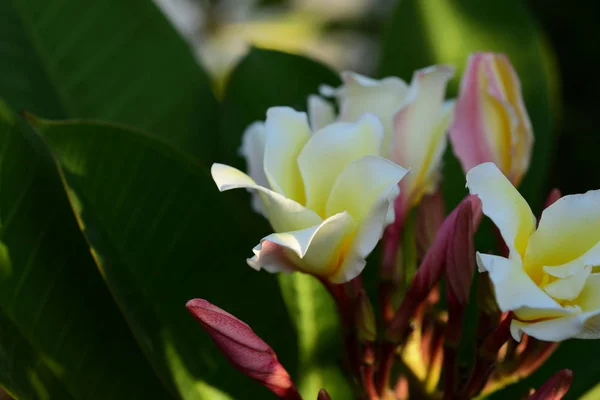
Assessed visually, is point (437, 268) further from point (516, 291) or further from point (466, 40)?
point (466, 40)

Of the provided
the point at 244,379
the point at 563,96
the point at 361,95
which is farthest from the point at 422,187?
the point at 563,96

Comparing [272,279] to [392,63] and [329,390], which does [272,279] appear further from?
[392,63]

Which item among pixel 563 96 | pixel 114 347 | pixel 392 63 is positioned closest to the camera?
pixel 114 347

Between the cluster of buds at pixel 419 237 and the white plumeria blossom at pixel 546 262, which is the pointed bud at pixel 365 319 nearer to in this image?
the cluster of buds at pixel 419 237

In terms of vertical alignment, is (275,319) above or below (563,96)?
below

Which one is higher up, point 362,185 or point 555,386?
point 362,185

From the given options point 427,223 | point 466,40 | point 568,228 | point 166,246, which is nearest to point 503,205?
point 568,228

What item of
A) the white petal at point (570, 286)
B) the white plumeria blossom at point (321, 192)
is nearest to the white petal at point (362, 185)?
the white plumeria blossom at point (321, 192)
